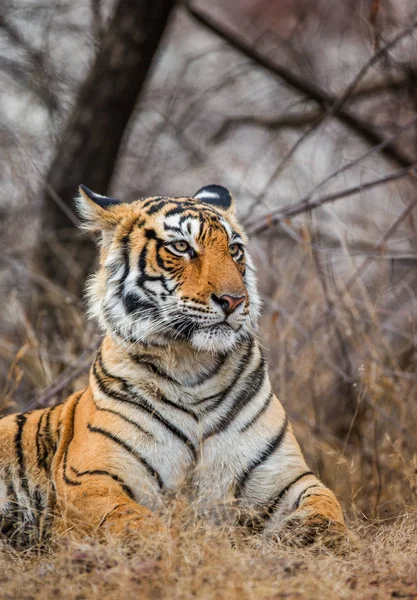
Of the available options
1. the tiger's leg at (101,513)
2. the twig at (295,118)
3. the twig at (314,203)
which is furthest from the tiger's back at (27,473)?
the twig at (295,118)

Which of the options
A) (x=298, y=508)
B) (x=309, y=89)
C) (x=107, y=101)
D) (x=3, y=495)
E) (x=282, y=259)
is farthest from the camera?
(x=309, y=89)

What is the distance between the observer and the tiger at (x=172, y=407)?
317 centimetres

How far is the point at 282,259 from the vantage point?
7477 millimetres

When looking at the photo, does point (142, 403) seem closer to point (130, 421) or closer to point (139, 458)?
point (130, 421)

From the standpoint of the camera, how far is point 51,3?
796cm

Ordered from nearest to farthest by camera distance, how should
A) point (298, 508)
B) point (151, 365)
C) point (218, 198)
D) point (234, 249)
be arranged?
point (298, 508)
point (151, 365)
point (234, 249)
point (218, 198)

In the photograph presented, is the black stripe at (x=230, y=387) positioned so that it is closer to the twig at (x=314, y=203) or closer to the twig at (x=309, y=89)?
the twig at (x=314, y=203)

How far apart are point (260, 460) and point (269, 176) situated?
5.45 metres

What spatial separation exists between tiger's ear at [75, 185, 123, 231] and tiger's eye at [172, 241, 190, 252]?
14.6 inches

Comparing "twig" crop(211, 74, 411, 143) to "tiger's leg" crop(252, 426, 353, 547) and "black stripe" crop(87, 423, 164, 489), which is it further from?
"black stripe" crop(87, 423, 164, 489)

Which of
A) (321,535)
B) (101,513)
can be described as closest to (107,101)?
(101,513)

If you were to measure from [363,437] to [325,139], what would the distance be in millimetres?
4071

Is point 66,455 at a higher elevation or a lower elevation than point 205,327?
lower

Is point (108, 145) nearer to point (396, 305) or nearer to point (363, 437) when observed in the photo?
point (396, 305)
